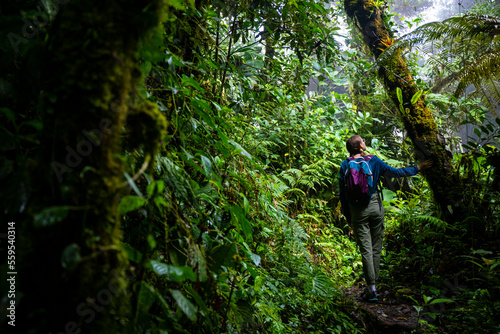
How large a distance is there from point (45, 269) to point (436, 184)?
16.2 feet

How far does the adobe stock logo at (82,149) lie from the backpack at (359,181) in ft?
12.1

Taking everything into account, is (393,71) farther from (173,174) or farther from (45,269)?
(45,269)

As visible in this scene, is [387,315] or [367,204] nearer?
[387,315]

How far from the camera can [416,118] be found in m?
4.81

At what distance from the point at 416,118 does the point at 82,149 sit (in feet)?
16.9

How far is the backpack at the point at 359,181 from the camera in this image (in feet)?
13.0

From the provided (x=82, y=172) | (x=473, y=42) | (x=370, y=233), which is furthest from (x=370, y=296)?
(x=82, y=172)

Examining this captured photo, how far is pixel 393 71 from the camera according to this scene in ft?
16.7

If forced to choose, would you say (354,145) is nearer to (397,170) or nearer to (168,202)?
(397,170)

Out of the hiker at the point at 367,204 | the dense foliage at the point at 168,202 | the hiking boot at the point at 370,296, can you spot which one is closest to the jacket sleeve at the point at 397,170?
the hiker at the point at 367,204

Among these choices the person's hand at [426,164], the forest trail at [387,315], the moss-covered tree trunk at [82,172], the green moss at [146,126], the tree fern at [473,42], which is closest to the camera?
the moss-covered tree trunk at [82,172]

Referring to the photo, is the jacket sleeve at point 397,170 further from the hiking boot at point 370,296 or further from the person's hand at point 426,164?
the hiking boot at point 370,296

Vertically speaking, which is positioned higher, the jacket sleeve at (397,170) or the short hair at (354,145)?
the short hair at (354,145)

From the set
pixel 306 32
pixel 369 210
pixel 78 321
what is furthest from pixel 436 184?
pixel 78 321
